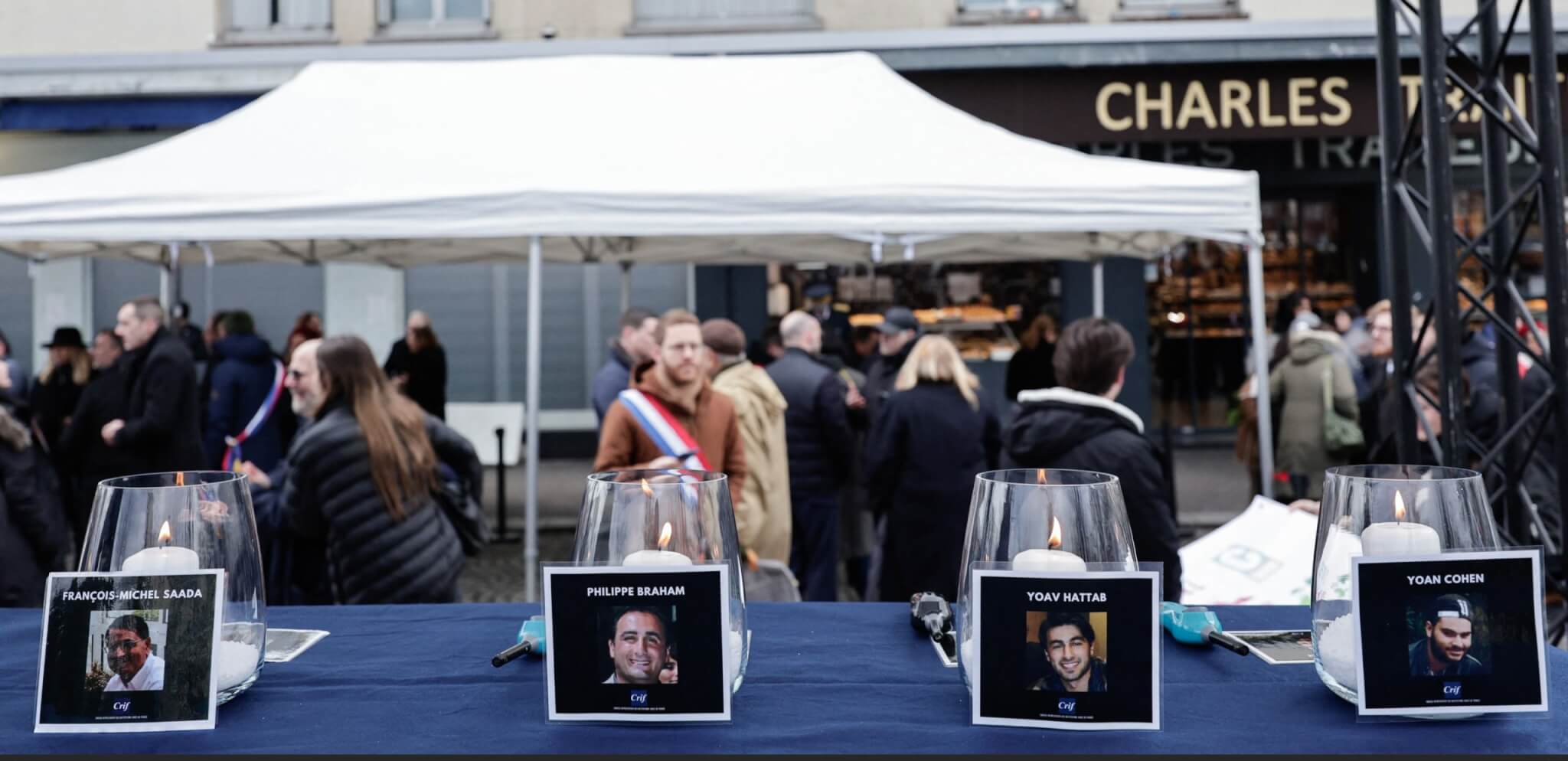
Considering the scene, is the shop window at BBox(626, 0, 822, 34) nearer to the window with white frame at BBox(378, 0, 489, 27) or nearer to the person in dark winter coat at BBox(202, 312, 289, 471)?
the window with white frame at BBox(378, 0, 489, 27)

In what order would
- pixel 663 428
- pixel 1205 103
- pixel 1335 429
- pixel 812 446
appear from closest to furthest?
pixel 663 428, pixel 812 446, pixel 1335 429, pixel 1205 103

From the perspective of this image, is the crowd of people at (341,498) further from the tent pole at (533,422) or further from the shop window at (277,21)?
the shop window at (277,21)

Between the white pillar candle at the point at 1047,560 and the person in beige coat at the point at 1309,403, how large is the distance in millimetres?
6407

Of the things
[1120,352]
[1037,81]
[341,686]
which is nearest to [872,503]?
[1120,352]

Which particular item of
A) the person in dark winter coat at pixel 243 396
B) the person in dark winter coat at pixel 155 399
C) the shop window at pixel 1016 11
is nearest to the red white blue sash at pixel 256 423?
the person in dark winter coat at pixel 243 396

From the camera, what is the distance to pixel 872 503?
5383 millimetres

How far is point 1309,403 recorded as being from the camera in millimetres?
7164

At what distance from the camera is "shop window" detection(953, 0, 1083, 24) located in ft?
37.2

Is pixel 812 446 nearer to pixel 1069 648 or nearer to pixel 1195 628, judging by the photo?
pixel 1195 628

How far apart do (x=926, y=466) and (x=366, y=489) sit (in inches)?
88.5

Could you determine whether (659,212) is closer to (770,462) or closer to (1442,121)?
(770,462)

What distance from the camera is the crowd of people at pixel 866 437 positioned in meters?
3.64

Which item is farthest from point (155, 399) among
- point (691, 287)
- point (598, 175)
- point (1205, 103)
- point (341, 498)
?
point (1205, 103)

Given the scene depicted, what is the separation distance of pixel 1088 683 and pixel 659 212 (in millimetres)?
4104
